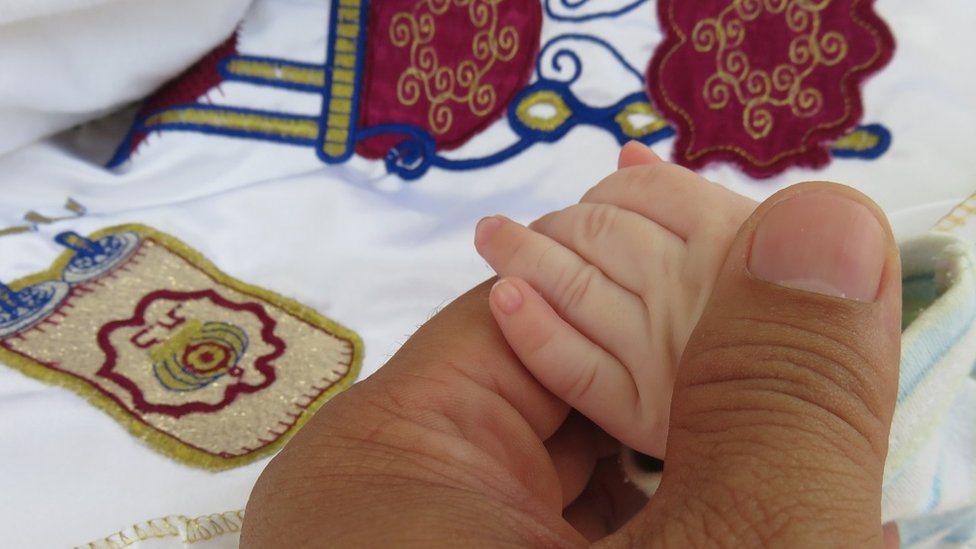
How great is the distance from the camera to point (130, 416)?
0.58 meters

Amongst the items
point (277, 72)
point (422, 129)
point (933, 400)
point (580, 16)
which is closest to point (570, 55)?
point (580, 16)

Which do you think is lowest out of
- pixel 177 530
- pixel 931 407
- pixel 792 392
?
pixel 177 530

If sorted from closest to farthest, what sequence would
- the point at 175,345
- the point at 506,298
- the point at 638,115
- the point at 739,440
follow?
the point at 739,440, the point at 506,298, the point at 175,345, the point at 638,115

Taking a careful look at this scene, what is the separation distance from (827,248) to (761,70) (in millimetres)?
447

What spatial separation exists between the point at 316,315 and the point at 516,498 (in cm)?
34

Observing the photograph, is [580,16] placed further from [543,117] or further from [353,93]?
[353,93]

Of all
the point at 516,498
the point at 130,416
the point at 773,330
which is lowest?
the point at 130,416

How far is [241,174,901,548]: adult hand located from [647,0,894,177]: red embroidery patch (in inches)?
15.3

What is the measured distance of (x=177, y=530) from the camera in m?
0.51

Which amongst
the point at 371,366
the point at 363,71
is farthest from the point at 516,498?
the point at 363,71

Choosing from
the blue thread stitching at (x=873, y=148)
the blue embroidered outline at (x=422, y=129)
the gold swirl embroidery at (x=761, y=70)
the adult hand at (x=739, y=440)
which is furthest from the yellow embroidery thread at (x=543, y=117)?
the adult hand at (x=739, y=440)

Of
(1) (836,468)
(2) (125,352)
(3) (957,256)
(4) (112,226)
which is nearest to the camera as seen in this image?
Answer: (1) (836,468)

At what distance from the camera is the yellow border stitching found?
500 millimetres

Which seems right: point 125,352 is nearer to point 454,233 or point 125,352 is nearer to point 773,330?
point 454,233
